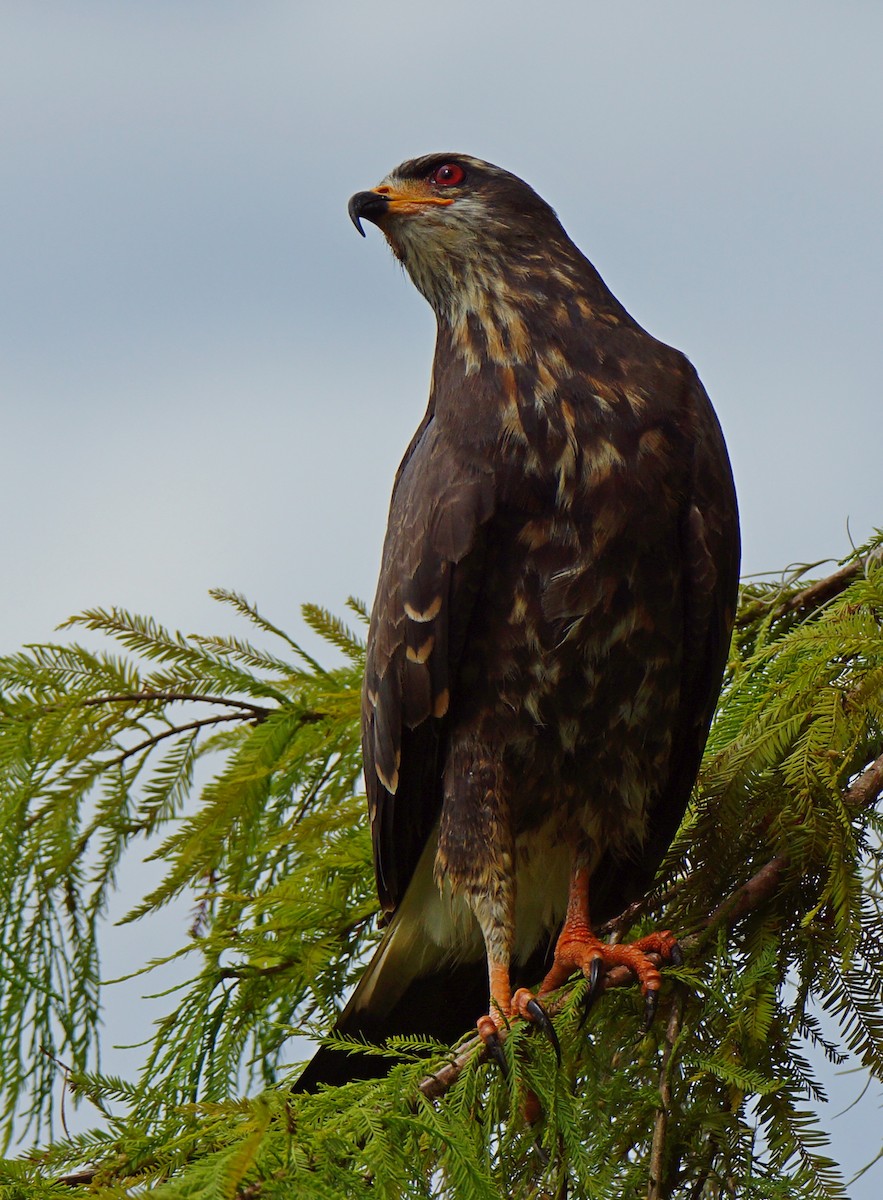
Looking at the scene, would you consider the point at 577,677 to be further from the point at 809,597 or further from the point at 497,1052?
the point at 497,1052

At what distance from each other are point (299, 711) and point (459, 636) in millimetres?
875

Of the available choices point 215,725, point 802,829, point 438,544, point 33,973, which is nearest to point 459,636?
point 438,544

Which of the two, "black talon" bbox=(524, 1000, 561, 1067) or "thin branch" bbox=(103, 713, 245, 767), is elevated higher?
"thin branch" bbox=(103, 713, 245, 767)

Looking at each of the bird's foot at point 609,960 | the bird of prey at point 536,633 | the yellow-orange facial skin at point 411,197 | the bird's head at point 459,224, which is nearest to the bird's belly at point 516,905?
the bird of prey at point 536,633

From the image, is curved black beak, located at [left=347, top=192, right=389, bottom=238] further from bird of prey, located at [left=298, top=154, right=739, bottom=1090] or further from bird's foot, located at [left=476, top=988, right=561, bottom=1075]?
bird's foot, located at [left=476, top=988, right=561, bottom=1075]

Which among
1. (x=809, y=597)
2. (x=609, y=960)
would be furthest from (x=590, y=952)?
(x=809, y=597)

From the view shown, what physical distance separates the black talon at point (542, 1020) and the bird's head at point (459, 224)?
174 centimetres

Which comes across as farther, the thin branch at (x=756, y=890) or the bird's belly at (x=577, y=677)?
the bird's belly at (x=577, y=677)

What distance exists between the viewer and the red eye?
3.85 metres

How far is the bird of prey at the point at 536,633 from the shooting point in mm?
3135

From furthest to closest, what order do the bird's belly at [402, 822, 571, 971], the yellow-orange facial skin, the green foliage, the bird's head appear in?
the yellow-orange facial skin
the bird's head
the bird's belly at [402, 822, 571, 971]
the green foliage

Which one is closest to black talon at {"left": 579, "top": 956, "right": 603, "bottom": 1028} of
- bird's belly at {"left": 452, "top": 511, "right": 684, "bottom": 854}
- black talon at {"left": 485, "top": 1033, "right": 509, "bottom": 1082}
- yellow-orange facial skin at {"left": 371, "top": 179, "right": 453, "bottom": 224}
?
black talon at {"left": 485, "top": 1033, "right": 509, "bottom": 1082}

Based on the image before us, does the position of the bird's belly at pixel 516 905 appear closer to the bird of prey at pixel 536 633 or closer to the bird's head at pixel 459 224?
the bird of prey at pixel 536 633

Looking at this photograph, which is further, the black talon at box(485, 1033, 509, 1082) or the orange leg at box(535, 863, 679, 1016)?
the orange leg at box(535, 863, 679, 1016)
